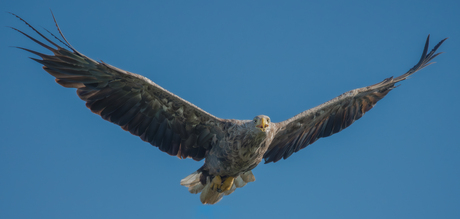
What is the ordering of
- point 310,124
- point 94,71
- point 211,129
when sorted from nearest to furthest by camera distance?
point 94,71, point 211,129, point 310,124

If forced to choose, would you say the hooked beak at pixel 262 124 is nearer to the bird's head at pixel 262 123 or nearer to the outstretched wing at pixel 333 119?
the bird's head at pixel 262 123

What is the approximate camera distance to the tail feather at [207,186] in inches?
377

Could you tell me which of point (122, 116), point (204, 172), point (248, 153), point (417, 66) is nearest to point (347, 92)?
point (417, 66)

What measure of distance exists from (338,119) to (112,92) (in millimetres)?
4003

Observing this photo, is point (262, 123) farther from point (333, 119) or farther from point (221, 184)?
point (333, 119)

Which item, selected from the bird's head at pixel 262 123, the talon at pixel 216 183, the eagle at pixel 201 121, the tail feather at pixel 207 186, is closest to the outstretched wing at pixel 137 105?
the eagle at pixel 201 121

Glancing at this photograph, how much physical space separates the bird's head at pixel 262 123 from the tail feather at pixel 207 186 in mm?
1864

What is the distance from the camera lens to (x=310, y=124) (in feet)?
31.4

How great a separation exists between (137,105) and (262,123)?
83.0 inches

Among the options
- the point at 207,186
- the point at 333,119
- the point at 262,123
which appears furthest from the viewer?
the point at 333,119

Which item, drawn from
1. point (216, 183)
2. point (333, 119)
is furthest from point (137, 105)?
point (333, 119)

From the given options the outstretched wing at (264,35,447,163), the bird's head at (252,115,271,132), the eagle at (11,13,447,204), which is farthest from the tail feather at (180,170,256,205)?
the bird's head at (252,115,271,132)

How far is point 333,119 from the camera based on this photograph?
32.2 ft

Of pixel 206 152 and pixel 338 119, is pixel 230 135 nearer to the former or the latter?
pixel 206 152
